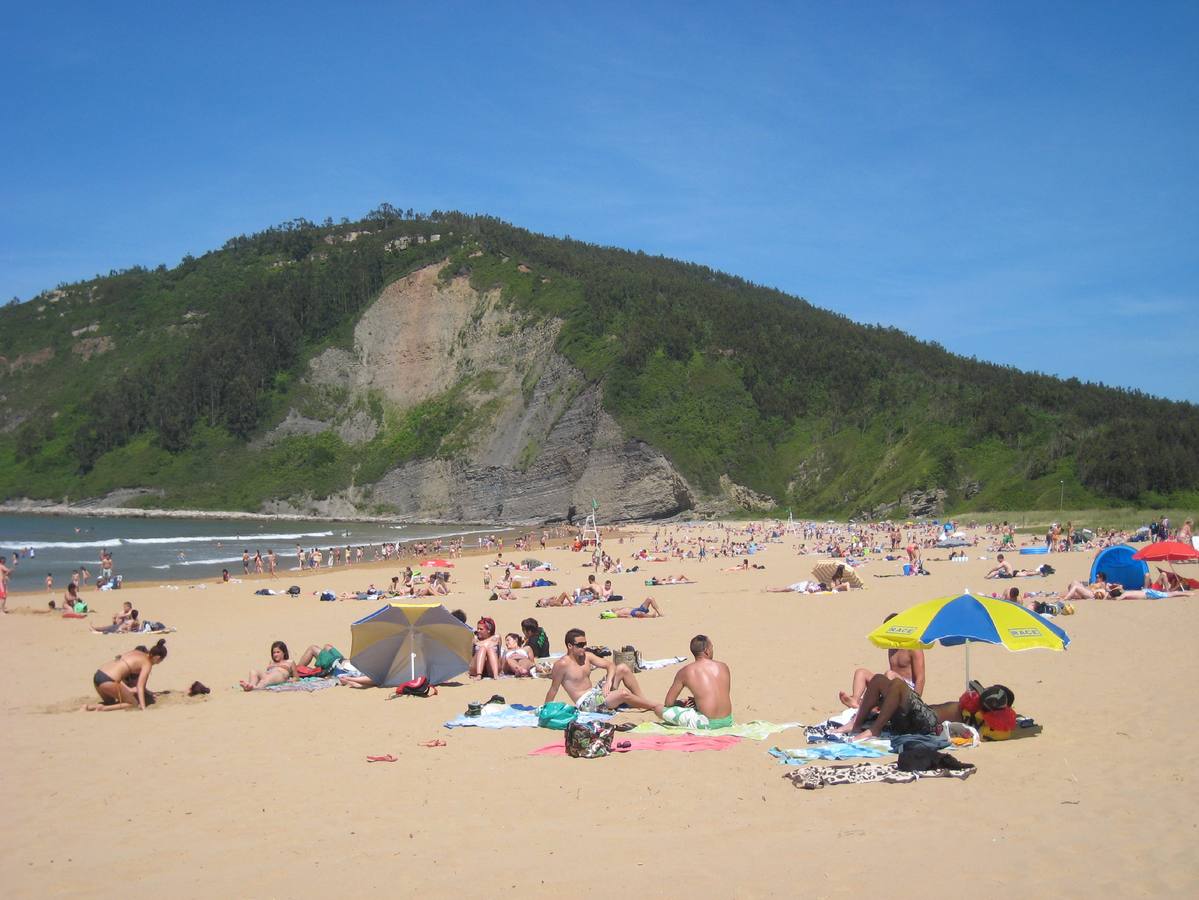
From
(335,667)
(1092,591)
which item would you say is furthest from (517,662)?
(1092,591)

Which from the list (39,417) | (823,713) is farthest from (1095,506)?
(39,417)

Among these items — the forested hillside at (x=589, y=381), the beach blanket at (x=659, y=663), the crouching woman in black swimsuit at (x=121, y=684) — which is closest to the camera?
the crouching woman in black swimsuit at (x=121, y=684)

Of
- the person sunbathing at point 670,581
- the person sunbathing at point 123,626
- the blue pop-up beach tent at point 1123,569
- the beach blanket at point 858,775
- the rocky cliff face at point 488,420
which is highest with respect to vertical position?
the rocky cliff face at point 488,420

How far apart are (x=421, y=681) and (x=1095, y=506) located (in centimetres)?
4418

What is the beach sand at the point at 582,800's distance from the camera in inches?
198

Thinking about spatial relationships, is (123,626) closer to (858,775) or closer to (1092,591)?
(858,775)

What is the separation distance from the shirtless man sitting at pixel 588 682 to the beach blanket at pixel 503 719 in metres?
0.20

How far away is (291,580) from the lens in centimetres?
3256

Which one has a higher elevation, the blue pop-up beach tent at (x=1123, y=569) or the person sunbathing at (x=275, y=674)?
the blue pop-up beach tent at (x=1123, y=569)

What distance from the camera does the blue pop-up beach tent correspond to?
58.1 feet

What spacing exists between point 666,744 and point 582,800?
5.27ft

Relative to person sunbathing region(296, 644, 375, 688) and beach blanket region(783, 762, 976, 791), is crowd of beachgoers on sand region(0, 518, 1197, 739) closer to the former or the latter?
person sunbathing region(296, 644, 375, 688)

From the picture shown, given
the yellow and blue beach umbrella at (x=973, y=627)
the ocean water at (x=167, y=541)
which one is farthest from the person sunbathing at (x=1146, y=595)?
the ocean water at (x=167, y=541)

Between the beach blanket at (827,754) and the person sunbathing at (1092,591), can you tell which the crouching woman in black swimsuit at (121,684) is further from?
the person sunbathing at (1092,591)
